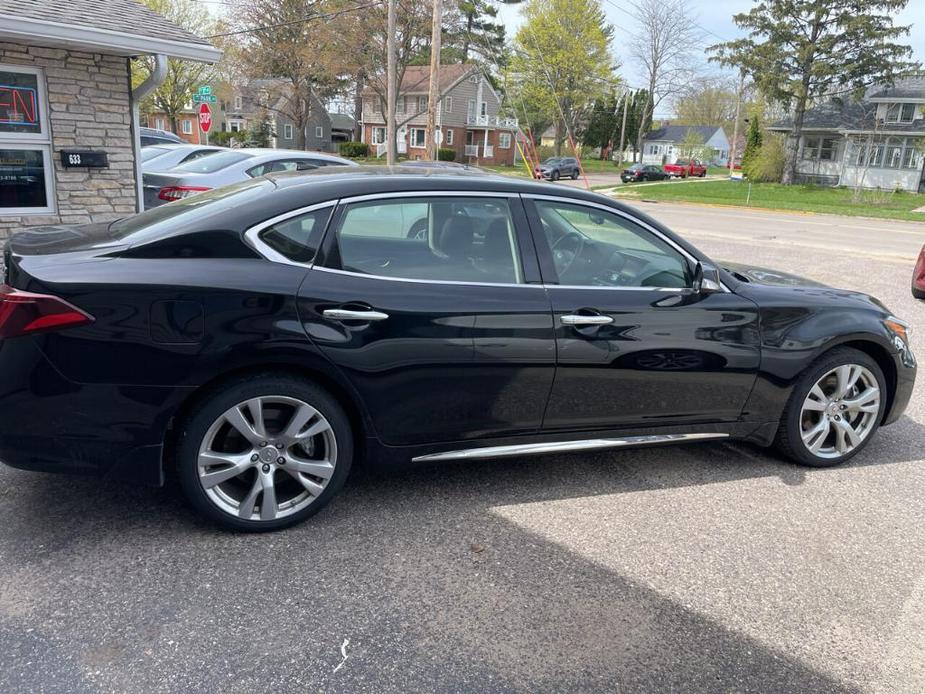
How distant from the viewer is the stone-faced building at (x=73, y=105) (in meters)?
7.96

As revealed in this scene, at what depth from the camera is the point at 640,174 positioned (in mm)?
48656

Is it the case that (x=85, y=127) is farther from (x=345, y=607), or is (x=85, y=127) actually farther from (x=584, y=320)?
(x=345, y=607)

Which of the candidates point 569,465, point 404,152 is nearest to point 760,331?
point 569,465

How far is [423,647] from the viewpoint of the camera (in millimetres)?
2650

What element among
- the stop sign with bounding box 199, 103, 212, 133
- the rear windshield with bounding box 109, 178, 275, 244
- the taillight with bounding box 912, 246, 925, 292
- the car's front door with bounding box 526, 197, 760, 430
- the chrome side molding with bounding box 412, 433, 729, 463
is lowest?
the chrome side molding with bounding box 412, 433, 729, 463

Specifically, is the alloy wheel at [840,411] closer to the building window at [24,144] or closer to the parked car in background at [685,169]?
the building window at [24,144]

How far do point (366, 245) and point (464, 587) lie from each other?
1579 mm

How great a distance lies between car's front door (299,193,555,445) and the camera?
3295 millimetres

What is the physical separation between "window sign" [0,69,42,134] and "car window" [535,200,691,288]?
7.09 meters

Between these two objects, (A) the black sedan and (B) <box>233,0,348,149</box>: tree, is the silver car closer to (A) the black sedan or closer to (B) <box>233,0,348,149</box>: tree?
(A) the black sedan

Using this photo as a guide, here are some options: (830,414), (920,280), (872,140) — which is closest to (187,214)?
(830,414)

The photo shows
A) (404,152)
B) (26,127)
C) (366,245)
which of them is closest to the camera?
(366,245)

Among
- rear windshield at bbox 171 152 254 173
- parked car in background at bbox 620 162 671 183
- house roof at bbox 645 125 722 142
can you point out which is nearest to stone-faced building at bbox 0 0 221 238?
rear windshield at bbox 171 152 254 173

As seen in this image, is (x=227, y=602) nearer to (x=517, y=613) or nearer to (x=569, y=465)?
(x=517, y=613)
